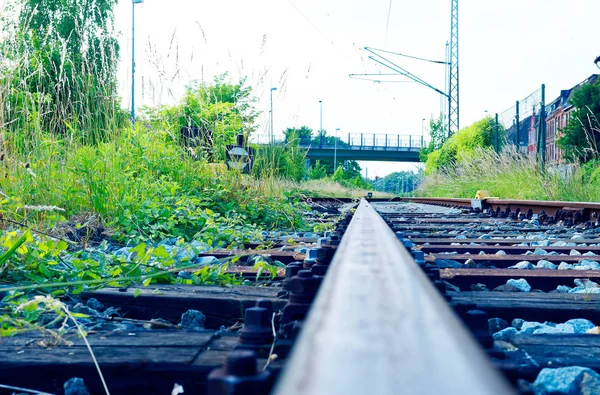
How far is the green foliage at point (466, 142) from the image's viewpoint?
76.6 ft

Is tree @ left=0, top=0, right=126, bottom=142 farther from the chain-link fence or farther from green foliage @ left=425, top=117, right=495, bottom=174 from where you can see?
green foliage @ left=425, top=117, right=495, bottom=174

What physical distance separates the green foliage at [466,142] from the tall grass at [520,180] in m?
5.29

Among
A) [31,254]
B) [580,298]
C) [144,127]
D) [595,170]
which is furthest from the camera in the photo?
[595,170]

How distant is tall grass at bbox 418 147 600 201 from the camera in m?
9.26

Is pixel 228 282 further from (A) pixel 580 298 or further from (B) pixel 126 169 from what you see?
(B) pixel 126 169

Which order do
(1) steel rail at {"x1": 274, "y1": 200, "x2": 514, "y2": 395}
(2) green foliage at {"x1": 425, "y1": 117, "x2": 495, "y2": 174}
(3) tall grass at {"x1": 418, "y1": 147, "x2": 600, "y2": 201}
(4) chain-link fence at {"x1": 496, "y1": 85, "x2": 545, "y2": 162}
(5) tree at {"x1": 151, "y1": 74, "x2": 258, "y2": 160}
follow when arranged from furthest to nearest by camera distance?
(2) green foliage at {"x1": 425, "y1": 117, "x2": 495, "y2": 174} → (4) chain-link fence at {"x1": 496, "y1": 85, "x2": 545, "y2": 162} → (3) tall grass at {"x1": 418, "y1": 147, "x2": 600, "y2": 201} → (5) tree at {"x1": 151, "y1": 74, "x2": 258, "y2": 160} → (1) steel rail at {"x1": 274, "y1": 200, "x2": 514, "y2": 395}

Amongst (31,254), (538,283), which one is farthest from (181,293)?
(538,283)

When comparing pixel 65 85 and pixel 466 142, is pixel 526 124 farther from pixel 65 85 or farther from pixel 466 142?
pixel 65 85

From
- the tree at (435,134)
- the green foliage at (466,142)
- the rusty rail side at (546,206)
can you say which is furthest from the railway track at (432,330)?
the tree at (435,134)

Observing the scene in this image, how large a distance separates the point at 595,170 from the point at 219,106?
6.72 meters

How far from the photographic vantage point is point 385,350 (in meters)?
0.57

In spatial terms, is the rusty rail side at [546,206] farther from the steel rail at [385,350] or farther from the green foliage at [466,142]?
the green foliage at [466,142]

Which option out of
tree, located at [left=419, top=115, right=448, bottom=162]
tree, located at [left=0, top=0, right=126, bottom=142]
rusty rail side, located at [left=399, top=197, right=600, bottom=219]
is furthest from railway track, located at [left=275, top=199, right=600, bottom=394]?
tree, located at [left=419, top=115, right=448, bottom=162]

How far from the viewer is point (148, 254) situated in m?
2.31
